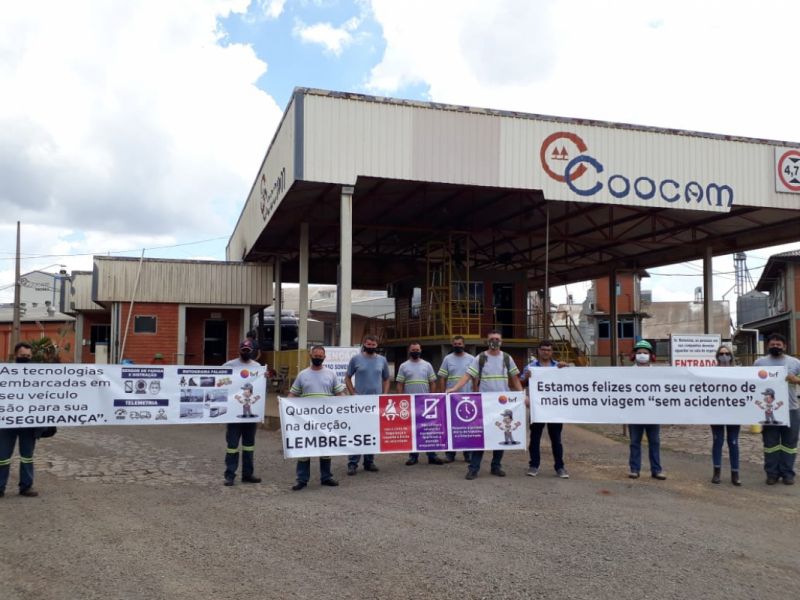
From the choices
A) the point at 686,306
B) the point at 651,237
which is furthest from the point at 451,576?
the point at 686,306

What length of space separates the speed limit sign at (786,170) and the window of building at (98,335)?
2917 centimetres

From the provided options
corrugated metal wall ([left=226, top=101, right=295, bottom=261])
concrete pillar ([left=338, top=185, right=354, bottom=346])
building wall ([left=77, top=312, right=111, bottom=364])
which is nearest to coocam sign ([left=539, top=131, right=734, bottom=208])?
concrete pillar ([left=338, top=185, right=354, bottom=346])

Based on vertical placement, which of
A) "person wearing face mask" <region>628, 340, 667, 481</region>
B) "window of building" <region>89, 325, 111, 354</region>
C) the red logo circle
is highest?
the red logo circle

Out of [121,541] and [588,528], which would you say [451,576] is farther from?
[121,541]

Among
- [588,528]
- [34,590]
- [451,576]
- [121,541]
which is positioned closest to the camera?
[34,590]

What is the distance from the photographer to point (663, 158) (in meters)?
18.8

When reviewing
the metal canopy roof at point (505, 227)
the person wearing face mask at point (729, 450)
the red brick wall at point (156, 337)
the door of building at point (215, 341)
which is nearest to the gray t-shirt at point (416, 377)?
the person wearing face mask at point (729, 450)

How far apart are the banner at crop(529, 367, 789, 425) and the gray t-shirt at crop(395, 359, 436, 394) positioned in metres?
1.60

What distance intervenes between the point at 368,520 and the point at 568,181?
42.9 ft

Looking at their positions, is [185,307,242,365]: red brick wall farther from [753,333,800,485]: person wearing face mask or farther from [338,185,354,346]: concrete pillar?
[753,333,800,485]: person wearing face mask

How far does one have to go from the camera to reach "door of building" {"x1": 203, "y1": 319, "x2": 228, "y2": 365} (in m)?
27.5

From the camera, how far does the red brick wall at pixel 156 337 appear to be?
2498cm

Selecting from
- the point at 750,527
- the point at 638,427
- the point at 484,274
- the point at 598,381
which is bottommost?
the point at 750,527

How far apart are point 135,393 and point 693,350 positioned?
46.6ft
